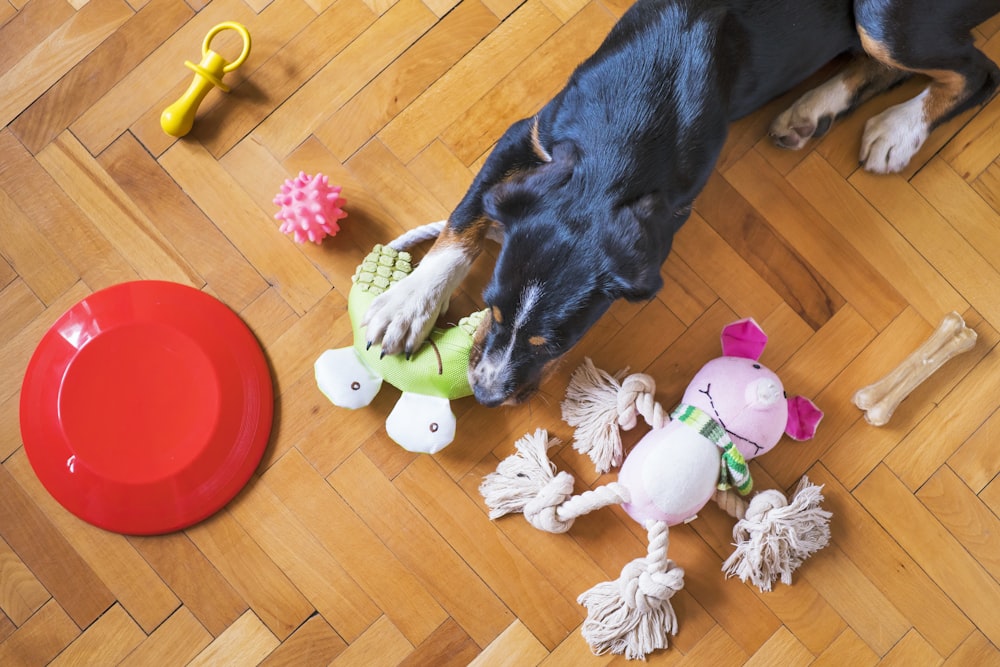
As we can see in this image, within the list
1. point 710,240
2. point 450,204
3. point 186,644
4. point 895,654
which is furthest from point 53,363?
→ point 895,654

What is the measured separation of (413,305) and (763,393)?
0.79 m

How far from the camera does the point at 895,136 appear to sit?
2.04 metres

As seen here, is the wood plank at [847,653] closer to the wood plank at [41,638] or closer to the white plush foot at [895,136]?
the white plush foot at [895,136]

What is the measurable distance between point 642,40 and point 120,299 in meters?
1.32

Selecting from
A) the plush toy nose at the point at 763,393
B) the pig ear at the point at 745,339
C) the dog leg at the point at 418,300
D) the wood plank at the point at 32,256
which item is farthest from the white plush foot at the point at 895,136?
the wood plank at the point at 32,256

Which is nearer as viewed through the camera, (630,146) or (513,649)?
(630,146)

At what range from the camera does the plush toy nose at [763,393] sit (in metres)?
1.78

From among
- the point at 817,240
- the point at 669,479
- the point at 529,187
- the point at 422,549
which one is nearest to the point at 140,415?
the point at 422,549

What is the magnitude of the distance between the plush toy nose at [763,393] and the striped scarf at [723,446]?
0.09m

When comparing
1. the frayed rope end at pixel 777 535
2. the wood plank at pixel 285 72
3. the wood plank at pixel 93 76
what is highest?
the wood plank at pixel 93 76

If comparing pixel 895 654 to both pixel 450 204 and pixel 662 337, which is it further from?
pixel 450 204

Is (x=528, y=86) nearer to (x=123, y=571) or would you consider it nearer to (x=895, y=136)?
(x=895, y=136)

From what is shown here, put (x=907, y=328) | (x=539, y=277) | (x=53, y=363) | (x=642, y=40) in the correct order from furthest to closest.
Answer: (x=907, y=328) < (x=53, y=363) < (x=642, y=40) < (x=539, y=277)

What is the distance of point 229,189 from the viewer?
6.73 feet
